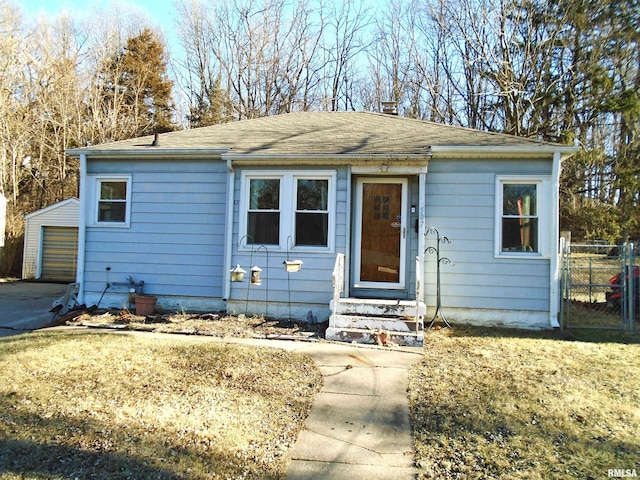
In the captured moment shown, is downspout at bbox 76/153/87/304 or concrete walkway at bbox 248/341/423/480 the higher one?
downspout at bbox 76/153/87/304

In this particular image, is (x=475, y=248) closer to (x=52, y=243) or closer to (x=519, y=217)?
(x=519, y=217)

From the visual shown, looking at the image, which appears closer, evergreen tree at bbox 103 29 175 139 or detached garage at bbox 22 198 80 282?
detached garage at bbox 22 198 80 282

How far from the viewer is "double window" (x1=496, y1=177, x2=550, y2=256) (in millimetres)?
→ 6930

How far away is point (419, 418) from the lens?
3520 millimetres

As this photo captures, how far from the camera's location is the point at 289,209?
7250mm

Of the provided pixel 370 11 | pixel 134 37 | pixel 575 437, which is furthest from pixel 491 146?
pixel 134 37

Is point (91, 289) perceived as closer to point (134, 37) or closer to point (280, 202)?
point (280, 202)

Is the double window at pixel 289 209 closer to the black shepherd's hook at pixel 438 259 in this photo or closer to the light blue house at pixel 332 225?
the light blue house at pixel 332 225

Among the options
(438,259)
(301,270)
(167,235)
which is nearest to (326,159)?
(301,270)

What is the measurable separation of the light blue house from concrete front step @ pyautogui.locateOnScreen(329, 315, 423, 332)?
3cm

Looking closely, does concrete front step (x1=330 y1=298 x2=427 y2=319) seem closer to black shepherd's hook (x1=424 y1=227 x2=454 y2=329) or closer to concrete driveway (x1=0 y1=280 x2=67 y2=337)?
black shepherd's hook (x1=424 y1=227 x2=454 y2=329)

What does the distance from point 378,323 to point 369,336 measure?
0.26 m

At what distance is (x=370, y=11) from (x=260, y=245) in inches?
758

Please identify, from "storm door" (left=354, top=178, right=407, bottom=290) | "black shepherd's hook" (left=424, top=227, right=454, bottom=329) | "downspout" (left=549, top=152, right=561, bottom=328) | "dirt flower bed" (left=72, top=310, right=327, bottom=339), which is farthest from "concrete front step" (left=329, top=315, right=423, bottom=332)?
"downspout" (left=549, top=152, right=561, bottom=328)
